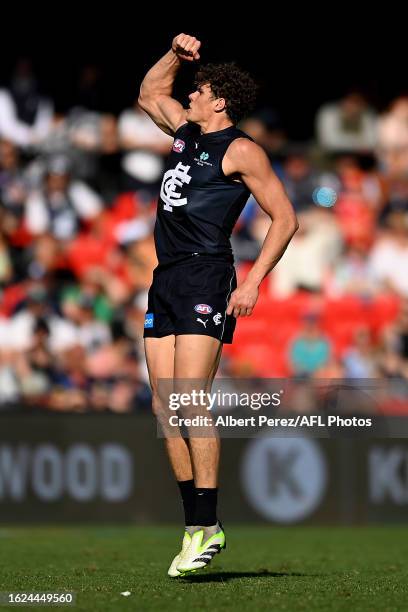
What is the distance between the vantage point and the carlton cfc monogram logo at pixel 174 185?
7.11 meters

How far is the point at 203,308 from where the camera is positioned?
6.94 metres

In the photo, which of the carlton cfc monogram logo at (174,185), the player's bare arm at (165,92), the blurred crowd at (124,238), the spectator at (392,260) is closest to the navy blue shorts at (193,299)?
the carlton cfc monogram logo at (174,185)

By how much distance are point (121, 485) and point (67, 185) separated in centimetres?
478

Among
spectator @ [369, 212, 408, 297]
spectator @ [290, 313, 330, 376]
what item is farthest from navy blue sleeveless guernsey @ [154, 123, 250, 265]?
spectator @ [369, 212, 408, 297]

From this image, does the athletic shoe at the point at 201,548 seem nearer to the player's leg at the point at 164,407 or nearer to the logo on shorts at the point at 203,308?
the player's leg at the point at 164,407

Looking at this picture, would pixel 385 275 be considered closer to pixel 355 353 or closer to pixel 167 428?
pixel 355 353

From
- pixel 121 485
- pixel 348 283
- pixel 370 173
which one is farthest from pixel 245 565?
pixel 370 173

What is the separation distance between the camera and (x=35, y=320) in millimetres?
13727

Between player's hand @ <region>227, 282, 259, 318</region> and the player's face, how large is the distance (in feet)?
3.30

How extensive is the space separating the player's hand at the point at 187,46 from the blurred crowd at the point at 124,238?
18.8 feet

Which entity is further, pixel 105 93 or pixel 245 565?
pixel 105 93

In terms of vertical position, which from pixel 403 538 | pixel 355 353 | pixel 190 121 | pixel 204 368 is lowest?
pixel 403 538

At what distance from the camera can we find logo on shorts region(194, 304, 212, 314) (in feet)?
22.8

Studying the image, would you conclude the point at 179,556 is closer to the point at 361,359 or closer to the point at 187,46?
the point at 187,46
